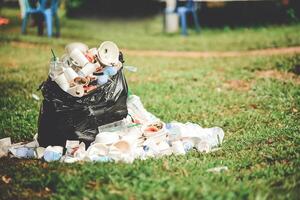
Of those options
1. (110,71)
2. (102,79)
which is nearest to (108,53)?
(110,71)

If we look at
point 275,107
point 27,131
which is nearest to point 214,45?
point 275,107

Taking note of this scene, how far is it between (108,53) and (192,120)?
5.40 feet

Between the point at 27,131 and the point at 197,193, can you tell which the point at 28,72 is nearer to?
the point at 27,131

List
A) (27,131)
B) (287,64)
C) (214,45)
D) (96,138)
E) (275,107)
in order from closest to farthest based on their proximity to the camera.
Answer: (96,138)
(27,131)
(275,107)
(287,64)
(214,45)

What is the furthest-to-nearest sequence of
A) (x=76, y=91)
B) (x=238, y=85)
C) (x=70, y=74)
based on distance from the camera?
1. (x=238, y=85)
2. (x=70, y=74)
3. (x=76, y=91)

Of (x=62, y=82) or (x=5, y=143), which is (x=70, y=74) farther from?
(x=5, y=143)

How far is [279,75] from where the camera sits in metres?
8.24

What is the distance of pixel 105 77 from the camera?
4.55 metres

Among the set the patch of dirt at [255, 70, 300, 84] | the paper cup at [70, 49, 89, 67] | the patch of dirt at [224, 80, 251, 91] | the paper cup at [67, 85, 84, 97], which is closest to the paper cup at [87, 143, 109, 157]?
the paper cup at [67, 85, 84, 97]

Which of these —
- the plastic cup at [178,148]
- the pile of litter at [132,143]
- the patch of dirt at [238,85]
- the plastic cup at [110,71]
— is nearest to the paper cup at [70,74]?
the plastic cup at [110,71]

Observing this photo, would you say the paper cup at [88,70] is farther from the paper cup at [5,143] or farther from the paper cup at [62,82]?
the paper cup at [5,143]

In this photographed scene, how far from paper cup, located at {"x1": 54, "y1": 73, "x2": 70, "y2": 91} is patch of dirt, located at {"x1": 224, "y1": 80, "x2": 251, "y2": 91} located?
3.83m

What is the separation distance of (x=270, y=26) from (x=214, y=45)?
4509 mm

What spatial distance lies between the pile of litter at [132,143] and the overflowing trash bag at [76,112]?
0.28 feet
